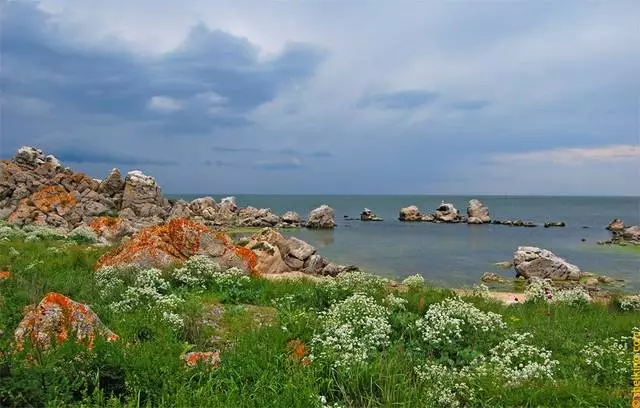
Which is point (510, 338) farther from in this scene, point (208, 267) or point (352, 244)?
point (352, 244)

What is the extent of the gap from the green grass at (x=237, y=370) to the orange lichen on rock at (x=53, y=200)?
38.6m

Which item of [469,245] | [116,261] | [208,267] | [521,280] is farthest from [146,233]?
[469,245]

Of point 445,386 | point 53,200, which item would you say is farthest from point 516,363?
point 53,200

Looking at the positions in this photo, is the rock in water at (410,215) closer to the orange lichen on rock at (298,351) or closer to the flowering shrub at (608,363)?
the flowering shrub at (608,363)

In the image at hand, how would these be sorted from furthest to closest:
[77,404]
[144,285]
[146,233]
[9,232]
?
[9,232], [146,233], [144,285], [77,404]

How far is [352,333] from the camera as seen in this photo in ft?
26.3

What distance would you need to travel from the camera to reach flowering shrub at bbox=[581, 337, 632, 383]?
7371mm

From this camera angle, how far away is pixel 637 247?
48.7m

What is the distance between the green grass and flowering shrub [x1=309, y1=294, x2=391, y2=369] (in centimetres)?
20

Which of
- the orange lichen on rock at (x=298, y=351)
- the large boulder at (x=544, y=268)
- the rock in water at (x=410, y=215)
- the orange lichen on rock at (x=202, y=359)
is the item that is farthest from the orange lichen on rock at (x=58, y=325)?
the rock in water at (x=410, y=215)

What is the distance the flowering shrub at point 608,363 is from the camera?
7.37 metres

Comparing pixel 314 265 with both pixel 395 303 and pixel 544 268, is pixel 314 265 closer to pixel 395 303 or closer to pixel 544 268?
pixel 544 268

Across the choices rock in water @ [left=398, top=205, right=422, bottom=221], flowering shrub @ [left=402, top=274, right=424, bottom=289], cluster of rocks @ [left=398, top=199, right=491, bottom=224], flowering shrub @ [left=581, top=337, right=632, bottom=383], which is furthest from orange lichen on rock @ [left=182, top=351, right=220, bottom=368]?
rock in water @ [left=398, top=205, right=422, bottom=221]

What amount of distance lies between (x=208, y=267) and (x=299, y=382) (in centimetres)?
704
